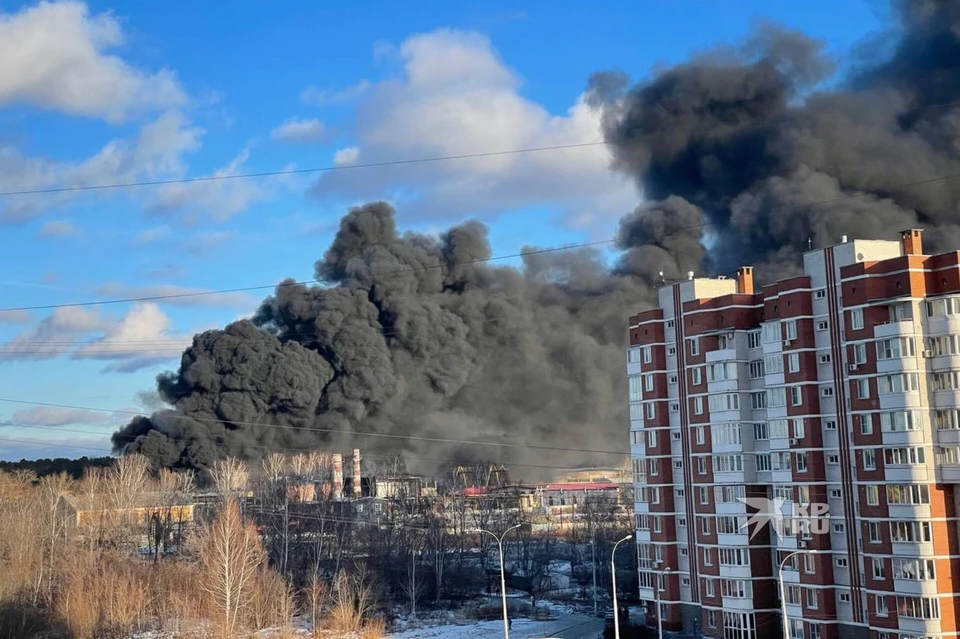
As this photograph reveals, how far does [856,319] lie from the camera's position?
30609mm

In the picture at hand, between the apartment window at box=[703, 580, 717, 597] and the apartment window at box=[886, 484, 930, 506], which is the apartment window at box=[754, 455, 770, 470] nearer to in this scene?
the apartment window at box=[703, 580, 717, 597]

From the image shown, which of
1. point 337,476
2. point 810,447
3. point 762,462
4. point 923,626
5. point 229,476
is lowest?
point 923,626

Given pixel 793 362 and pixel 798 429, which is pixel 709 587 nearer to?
pixel 798 429

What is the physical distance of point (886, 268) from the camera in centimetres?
3009

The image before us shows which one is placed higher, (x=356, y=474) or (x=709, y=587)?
(x=356, y=474)

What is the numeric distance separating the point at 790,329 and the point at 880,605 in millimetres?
9284

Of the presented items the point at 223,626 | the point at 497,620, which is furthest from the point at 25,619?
the point at 497,620

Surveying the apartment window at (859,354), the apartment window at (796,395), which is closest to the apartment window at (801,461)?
the apartment window at (796,395)

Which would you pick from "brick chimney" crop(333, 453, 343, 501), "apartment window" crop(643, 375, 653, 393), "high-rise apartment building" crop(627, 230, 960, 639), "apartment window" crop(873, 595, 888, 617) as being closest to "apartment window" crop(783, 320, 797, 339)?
"high-rise apartment building" crop(627, 230, 960, 639)

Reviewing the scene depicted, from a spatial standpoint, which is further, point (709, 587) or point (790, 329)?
point (709, 587)

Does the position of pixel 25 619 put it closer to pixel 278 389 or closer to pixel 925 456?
pixel 278 389

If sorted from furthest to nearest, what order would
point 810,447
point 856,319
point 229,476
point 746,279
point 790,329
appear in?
point 229,476, point 746,279, point 790,329, point 810,447, point 856,319

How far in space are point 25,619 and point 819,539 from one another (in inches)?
1195

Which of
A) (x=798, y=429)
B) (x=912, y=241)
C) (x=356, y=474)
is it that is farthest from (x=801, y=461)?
(x=356, y=474)
